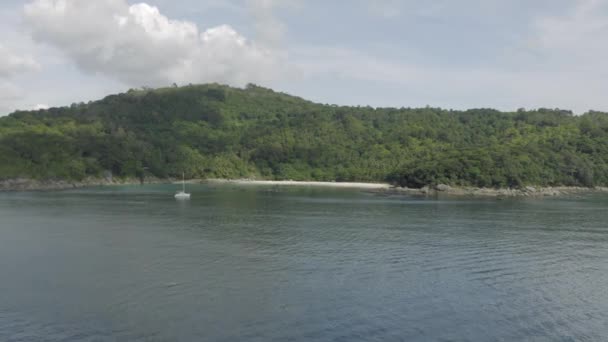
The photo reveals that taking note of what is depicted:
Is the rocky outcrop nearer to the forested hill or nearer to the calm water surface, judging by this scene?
the forested hill

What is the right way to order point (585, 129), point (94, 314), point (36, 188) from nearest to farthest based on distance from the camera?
point (94, 314) → point (36, 188) → point (585, 129)

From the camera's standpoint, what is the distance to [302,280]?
29469mm

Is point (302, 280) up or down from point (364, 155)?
down

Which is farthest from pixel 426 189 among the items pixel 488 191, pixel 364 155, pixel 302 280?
pixel 302 280

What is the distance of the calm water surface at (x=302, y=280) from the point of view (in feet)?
70.3

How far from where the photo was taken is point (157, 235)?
154 feet

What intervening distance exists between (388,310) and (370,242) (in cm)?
1966

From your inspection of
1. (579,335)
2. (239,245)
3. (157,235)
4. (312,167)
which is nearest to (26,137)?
(312,167)

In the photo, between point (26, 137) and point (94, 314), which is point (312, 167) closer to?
point (26, 137)

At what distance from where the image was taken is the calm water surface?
21.4 metres

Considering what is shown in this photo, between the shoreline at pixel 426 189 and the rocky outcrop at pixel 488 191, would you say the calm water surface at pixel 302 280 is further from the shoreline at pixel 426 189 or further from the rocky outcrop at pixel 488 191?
the shoreline at pixel 426 189

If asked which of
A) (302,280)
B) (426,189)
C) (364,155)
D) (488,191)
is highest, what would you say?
(364,155)

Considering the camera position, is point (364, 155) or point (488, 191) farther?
point (364, 155)

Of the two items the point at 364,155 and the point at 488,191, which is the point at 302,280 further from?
the point at 364,155
